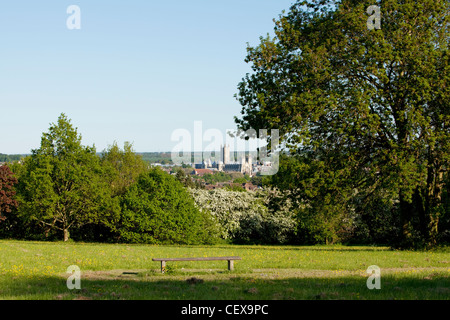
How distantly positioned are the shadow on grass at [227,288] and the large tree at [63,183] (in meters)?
33.9

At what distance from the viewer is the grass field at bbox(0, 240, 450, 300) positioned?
38.3 ft

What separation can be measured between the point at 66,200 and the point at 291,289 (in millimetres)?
40026

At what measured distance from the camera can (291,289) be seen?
1231 cm

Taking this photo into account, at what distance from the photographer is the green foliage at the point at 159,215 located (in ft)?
155

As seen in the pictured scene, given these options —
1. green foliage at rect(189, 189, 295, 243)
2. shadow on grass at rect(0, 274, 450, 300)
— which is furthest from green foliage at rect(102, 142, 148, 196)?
shadow on grass at rect(0, 274, 450, 300)

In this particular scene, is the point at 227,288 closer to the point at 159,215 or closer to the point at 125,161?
the point at 159,215

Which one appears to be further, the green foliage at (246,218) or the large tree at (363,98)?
the green foliage at (246,218)

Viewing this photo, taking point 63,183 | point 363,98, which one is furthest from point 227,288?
point 63,183

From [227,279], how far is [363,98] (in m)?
12.2

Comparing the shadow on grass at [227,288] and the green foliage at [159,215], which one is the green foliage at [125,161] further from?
the shadow on grass at [227,288]

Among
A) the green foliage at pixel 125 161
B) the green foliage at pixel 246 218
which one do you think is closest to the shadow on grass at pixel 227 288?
the green foliage at pixel 246 218

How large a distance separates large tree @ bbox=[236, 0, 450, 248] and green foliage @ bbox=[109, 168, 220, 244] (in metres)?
23.7

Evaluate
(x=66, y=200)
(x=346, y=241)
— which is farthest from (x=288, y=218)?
(x=66, y=200)
